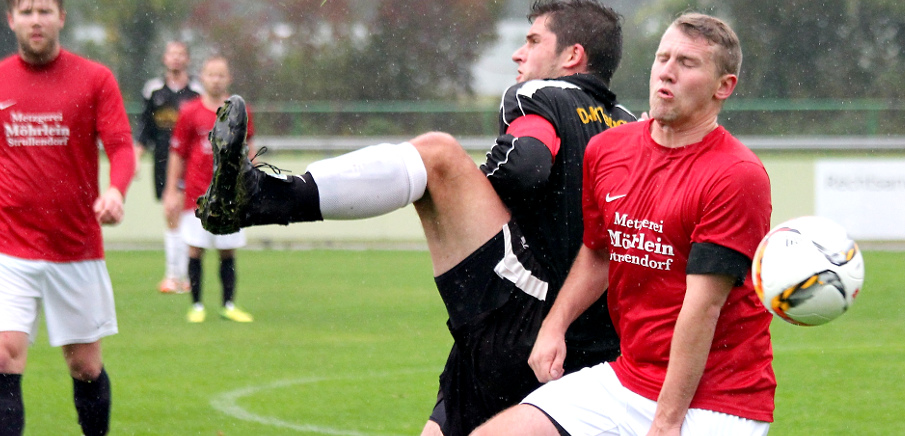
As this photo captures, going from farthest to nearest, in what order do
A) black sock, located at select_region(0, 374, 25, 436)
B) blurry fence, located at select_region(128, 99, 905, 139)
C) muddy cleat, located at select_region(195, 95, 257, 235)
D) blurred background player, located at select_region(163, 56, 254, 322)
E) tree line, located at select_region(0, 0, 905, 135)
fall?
tree line, located at select_region(0, 0, 905, 135), blurry fence, located at select_region(128, 99, 905, 139), blurred background player, located at select_region(163, 56, 254, 322), black sock, located at select_region(0, 374, 25, 436), muddy cleat, located at select_region(195, 95, 257, 235)

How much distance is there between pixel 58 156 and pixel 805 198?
1298 cm

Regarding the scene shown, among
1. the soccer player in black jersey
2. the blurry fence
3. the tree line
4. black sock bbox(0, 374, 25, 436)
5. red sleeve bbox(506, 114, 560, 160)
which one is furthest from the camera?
the tree line

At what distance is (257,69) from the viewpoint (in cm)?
2439

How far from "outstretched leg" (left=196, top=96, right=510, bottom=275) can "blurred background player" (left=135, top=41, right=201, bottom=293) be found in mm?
8330

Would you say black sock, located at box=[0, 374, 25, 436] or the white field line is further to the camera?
the white field line

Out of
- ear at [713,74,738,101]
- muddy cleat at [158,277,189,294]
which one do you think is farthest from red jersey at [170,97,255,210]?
ear at [713,74,738,101]

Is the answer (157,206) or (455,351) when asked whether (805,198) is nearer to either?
(157,206)

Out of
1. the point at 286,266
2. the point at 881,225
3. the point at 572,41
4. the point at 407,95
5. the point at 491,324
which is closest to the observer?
the point at 491,324

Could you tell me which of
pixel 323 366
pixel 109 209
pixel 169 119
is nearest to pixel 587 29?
pixel 109 209

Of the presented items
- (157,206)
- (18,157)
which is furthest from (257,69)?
(18,157)

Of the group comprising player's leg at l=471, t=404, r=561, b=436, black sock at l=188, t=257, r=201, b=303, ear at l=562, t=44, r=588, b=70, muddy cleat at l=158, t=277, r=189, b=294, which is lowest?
muddy cleat at l=158, t=277, r=189, b=294

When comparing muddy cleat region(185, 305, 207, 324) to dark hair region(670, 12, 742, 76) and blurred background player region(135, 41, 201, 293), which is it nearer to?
blurred background player region(135, 41, 201, 293)

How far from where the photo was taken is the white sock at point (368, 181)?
3588 millimetres

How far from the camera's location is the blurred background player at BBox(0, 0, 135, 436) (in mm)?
4941
